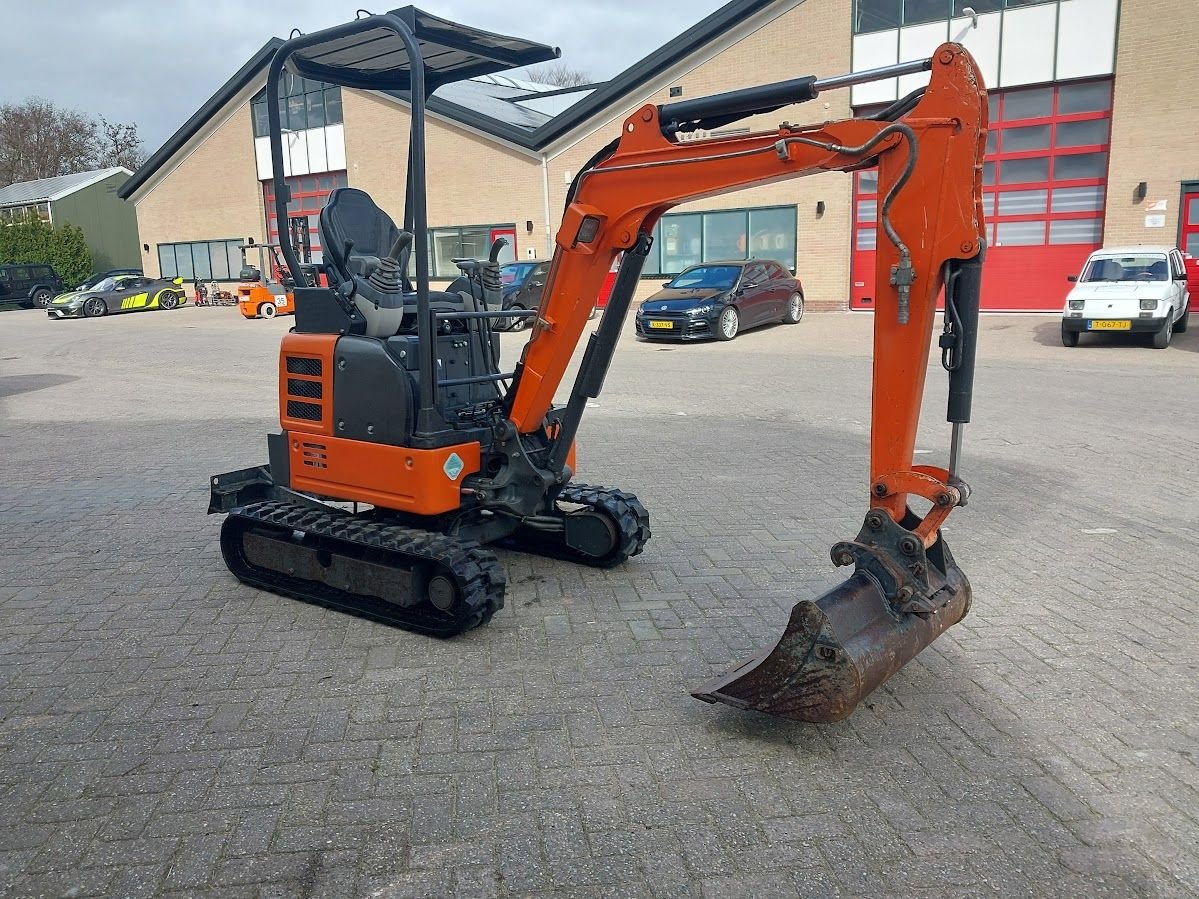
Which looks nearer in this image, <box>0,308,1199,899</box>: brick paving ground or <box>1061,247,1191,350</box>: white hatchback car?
<box>0,308,1199,899</box>: brick paving ground

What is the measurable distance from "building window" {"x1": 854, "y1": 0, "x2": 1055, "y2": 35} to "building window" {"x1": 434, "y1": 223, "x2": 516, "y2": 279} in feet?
37.3

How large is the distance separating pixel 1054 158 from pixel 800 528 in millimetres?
18635

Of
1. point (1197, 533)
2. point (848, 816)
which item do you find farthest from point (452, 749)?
point (1197, 533)

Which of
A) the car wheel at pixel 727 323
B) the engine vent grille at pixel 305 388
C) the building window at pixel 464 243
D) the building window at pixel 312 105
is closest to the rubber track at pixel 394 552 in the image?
the engine vent grille at pixel 305 388

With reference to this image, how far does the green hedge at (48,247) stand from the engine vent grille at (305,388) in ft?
144

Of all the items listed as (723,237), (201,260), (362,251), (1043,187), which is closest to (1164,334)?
(1043,187)

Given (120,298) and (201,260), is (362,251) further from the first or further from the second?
(201,260)

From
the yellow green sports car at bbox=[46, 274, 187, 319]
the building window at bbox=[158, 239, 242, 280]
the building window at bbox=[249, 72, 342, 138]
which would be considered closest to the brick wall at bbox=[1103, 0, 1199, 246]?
the building window at bbox=[249, 72, 342, 138]

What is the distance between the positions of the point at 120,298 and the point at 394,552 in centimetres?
3164

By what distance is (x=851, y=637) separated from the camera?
3.56 meters

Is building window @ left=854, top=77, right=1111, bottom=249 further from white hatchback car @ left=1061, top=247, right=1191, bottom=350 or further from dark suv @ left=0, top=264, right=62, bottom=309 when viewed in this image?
dark suv @ left=0, top=264, right=62, bottom=309

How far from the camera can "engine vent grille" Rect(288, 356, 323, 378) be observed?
5234mm

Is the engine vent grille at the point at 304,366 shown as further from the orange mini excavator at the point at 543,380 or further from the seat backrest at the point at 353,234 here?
the seat backrest at the point at 353,234

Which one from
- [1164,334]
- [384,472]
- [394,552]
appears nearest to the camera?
[394,552]
